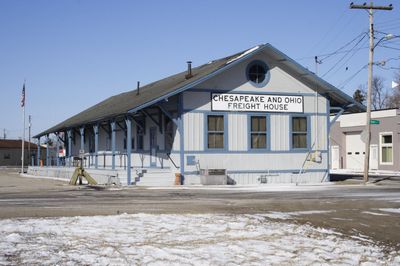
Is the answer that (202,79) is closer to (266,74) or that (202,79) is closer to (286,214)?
(266,74)

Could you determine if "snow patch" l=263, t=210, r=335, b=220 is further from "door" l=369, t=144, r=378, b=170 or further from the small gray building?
"door" l=369, t=144, r=378, b=170

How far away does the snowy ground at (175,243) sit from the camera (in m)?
7.96

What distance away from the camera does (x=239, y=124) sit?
1109 inches

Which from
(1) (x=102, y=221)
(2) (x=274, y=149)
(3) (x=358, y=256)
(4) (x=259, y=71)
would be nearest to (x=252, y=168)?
(2) (x=274, y=149)

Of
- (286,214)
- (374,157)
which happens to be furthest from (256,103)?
(374,157)

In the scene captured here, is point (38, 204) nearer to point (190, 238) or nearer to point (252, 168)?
Result: point (190, 238)

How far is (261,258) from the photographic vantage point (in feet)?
27.0

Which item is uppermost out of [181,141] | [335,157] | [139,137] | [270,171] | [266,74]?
[266,74]

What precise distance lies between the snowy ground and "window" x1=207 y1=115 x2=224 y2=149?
1563 cm

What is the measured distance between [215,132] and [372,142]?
2135 cm

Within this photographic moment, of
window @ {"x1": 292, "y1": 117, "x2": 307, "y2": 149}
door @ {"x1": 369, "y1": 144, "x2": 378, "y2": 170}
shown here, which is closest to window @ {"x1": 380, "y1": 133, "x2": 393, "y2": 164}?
door @ {"x1": 369, "y1": 144, "x2": 378, "y2": 170}

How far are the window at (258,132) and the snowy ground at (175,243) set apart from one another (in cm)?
1662

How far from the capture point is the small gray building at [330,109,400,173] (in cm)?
4224

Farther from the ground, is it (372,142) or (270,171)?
(372,142)
